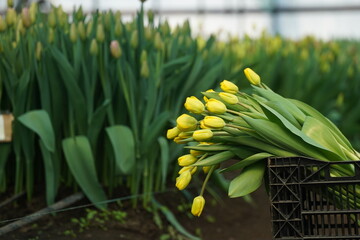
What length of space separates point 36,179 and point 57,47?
2.09 feet

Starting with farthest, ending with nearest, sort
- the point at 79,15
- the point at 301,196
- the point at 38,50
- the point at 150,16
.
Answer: the point at 150,16 < the point at 79,15 < the point at 38,50 < the point at 301,196

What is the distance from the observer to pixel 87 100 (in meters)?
2.92

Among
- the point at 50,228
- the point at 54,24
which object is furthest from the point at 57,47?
the point at 50,228

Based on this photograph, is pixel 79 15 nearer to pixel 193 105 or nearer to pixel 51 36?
pixel 51 36

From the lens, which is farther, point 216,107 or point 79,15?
point 79,15

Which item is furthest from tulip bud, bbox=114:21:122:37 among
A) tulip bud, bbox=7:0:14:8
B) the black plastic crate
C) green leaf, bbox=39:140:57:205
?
the black plastic crate

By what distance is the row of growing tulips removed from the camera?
2.83m

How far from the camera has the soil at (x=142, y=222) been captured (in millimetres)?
2660

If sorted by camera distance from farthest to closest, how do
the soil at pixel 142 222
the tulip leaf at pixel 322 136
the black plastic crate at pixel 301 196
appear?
the soil at pixel 142 222 → the tulip leaf at pixel 322 136 → the black plastic crate at pixel 301 196

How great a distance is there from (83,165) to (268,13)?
8.15m

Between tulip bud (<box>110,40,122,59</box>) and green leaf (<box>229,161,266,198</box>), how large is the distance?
108 centimetres

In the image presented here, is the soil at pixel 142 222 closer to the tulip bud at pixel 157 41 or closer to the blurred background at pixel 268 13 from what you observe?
the tulip bud at pixel 157 41

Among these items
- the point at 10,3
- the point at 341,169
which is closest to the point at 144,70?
the point at 10,3

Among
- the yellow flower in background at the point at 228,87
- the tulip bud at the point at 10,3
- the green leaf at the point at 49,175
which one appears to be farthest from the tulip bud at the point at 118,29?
the yellow flower in background at the point at 228,87
